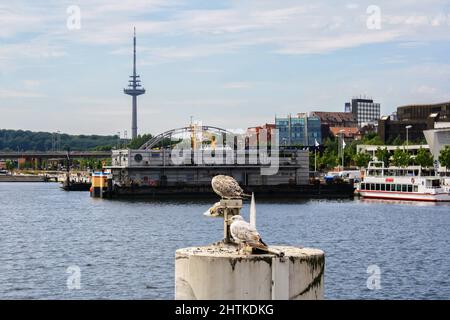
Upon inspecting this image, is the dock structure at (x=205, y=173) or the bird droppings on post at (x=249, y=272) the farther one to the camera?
the dock structure at (x=205, y=173)

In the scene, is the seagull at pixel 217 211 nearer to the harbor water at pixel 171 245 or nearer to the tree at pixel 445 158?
the harbor water at pixel 171 245

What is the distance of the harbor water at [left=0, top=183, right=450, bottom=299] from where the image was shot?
38719 millimetres

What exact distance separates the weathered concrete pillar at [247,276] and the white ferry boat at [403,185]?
11422 centimetres

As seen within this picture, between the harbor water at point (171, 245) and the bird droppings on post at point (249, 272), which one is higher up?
the bird droppings on post at point (249, 272)

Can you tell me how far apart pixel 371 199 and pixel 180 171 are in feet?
96.8

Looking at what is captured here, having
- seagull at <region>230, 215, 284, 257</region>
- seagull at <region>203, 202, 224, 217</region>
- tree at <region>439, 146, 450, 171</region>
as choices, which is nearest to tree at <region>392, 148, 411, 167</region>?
tree at <region>439, 146, 450, 171</region>

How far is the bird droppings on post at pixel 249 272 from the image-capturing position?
22.2ft

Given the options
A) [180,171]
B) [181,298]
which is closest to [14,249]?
[181,298]

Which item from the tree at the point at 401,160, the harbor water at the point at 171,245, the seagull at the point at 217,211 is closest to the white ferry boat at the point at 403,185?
the harbor water at the point at 171,245

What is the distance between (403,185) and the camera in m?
124

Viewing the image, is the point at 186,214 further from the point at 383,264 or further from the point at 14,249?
the point at 383,264

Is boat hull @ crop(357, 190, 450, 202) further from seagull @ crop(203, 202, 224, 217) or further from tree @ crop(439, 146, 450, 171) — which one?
seagull @ crop(203, 202, 224, 217)

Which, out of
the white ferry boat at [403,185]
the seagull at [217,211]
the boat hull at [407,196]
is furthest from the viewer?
the white ferry boat at [403,185]
